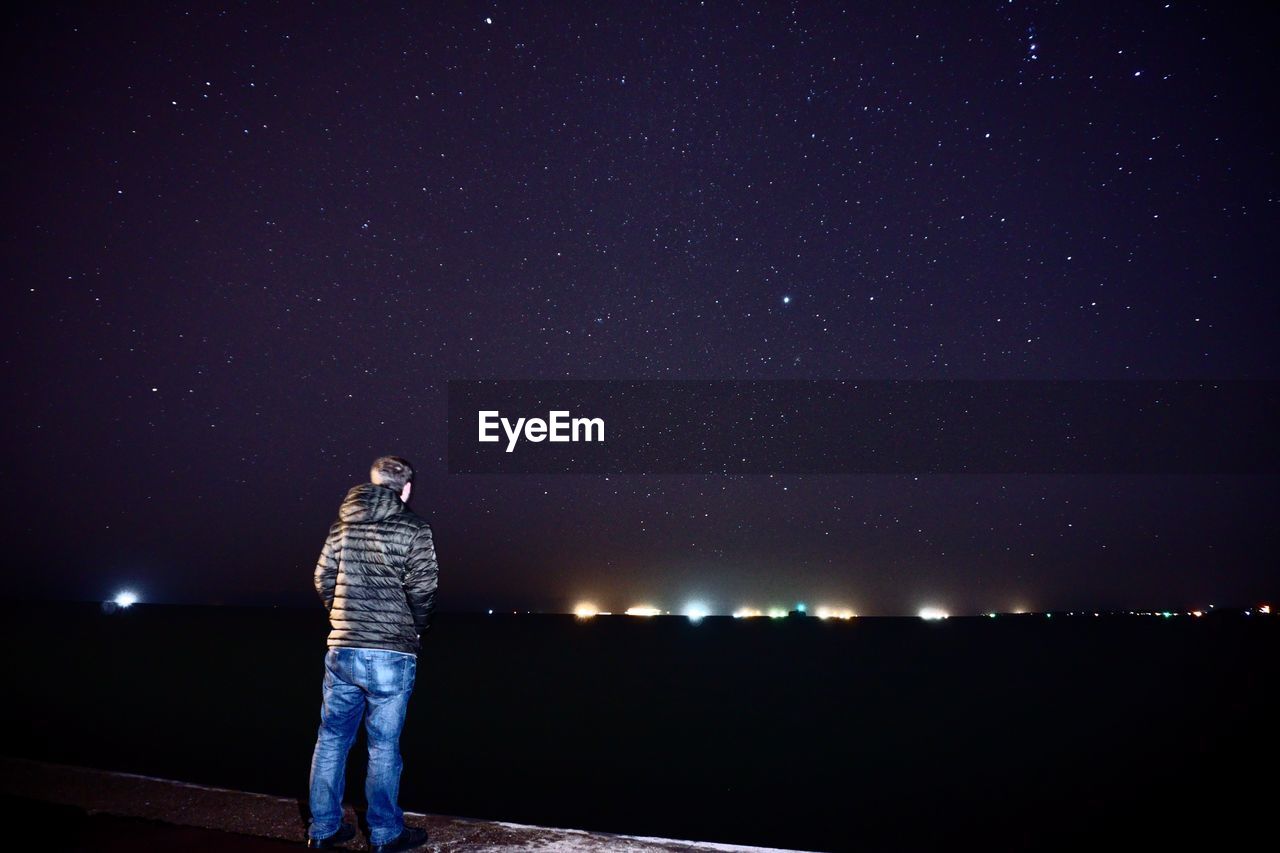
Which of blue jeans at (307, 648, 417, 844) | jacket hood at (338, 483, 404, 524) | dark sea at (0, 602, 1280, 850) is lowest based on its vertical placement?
dark sea at (0, 602, 1280, 850)

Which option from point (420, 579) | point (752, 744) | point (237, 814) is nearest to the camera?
point (420, 579)

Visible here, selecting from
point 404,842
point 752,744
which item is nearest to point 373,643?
point 404,842

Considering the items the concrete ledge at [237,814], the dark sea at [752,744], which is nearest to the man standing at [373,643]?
the concrete ledge at [237,814]

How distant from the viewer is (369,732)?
334 centimetres

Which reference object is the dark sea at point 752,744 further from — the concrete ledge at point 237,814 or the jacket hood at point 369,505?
the jacket hood at point 369,505

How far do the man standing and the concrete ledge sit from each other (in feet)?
0.72

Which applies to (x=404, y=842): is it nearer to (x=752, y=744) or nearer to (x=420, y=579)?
(x=420, y=579)

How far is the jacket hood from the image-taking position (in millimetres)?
3430

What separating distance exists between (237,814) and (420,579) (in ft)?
6.13

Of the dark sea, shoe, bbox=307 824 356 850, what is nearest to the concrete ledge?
shoe, bbox=307 824 356 850

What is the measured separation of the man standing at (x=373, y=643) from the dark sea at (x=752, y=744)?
2.36m

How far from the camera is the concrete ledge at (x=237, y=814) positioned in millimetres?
3261

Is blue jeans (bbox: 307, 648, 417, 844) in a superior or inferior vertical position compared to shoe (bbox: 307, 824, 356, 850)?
superior

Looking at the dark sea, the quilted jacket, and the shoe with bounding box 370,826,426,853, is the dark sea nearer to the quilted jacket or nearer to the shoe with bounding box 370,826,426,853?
the shoe with bounding box 370,826,426,853
